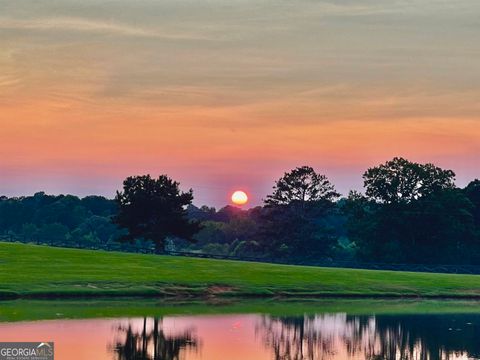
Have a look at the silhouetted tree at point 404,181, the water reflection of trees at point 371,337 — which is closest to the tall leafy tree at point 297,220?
the silhouetted tree at point 404,181

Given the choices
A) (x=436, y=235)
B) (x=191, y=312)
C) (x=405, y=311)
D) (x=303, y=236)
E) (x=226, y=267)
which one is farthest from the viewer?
(x=303, y=236)

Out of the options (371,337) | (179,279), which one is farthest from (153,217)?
(371,337)

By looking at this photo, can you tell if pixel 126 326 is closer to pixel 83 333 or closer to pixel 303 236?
pixel 83 333

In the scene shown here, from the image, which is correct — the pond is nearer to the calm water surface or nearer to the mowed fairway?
the calm water surface

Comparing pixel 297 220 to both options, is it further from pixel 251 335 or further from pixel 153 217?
pixel 251 335

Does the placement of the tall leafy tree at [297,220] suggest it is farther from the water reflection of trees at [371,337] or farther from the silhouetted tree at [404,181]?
the water reflection of trees at [371,337]

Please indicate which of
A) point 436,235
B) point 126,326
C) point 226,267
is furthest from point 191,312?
point 436,235

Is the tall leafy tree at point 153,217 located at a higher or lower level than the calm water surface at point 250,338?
higher

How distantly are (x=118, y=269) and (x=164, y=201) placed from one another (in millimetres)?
36311

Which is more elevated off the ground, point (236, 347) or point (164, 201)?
point (164, 201)

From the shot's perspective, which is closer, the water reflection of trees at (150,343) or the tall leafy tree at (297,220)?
the water reflection of trees at (150,343)

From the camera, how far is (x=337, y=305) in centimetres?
7850

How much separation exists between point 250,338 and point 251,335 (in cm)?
125

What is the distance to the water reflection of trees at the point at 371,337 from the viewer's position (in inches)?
1953
